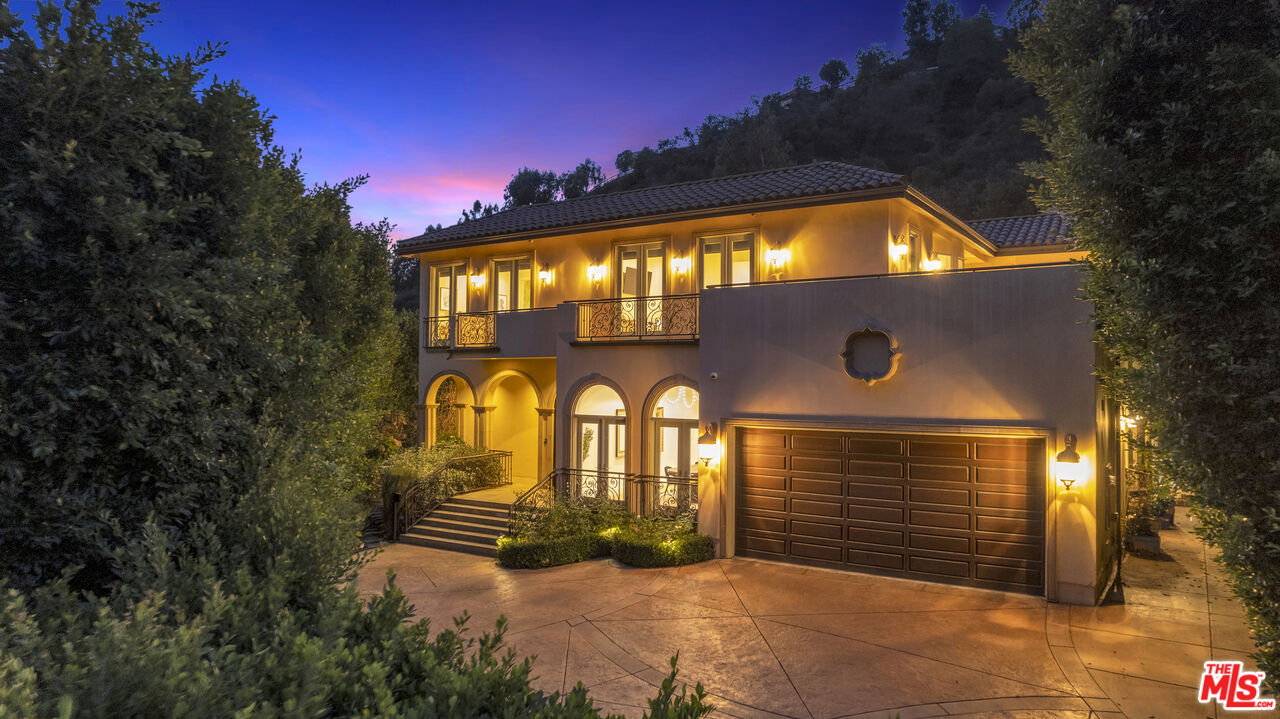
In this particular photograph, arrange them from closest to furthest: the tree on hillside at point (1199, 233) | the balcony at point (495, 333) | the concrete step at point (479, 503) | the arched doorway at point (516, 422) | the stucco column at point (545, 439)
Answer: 1. the tree on hillside at point (1199, 233)
2. the concrete step at point (479, 503)
3. the balcony at point (495, 333)
4. the stucco column at point (545, 439)
5. the arched doorway at point (516, 422)

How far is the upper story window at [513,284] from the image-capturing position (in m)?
19.1

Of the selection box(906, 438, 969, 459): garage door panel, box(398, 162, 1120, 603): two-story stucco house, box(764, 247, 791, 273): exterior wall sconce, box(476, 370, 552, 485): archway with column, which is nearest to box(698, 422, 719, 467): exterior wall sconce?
box(398, 162, 1120, 603): two-story stucco house

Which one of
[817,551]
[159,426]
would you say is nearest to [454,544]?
[817,551]

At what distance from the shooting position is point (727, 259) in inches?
627

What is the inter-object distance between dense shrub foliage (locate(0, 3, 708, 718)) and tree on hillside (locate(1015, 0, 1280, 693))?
4227 millimetres

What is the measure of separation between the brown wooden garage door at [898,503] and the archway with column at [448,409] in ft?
33.7

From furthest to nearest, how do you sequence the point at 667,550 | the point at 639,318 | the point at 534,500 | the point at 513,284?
the point at 513,284
the point at 639,318
the point at 534,500
the point at 667,550

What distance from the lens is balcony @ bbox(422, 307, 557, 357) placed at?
17.7 metres

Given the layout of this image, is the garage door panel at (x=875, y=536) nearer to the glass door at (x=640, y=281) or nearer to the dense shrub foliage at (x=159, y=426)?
→ the glass door at (x=640, y=281)

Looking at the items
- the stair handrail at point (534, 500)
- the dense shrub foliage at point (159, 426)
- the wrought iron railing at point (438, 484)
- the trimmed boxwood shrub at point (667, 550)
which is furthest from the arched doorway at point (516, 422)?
the dense shrub foliage at point (159, 426)

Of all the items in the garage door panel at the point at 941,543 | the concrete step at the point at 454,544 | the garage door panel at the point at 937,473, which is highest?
the garage door panel at the point at 937,473

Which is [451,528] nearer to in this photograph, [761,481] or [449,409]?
[449,409]

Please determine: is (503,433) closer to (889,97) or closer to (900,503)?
(900,503)

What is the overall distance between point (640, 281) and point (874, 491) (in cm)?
795
